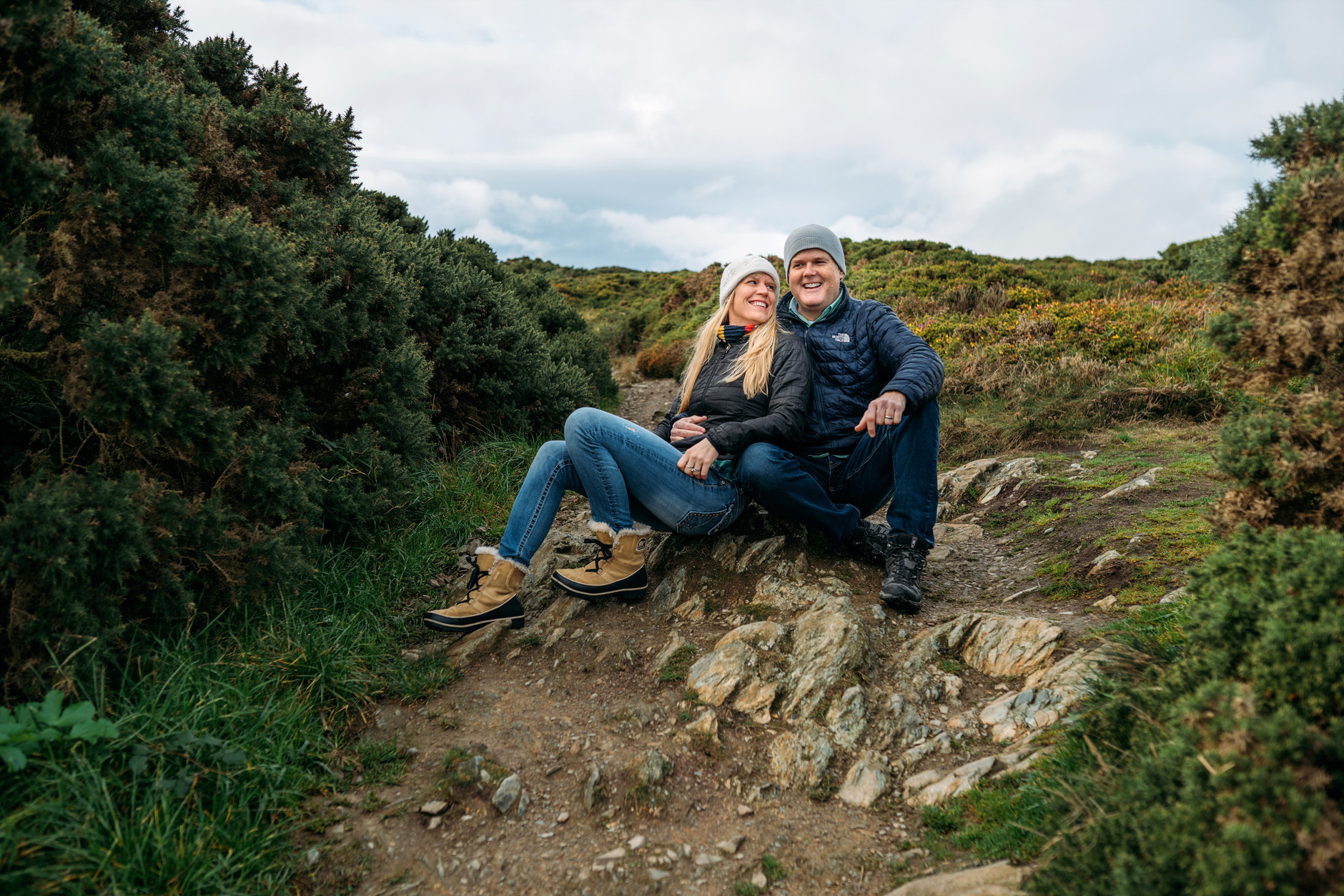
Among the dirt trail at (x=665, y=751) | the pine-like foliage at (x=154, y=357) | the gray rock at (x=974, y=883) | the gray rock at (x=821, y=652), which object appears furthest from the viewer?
the gray rock at (x=821, y=652)

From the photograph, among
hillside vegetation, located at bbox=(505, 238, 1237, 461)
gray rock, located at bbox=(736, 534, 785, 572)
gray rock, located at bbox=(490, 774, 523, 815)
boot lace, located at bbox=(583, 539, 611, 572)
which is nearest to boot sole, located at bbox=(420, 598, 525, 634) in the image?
boot lace, located at bbox=(583, 539, 611, 572)

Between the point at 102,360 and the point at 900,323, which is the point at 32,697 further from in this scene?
the point at 900,323

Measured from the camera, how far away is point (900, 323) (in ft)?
13.2

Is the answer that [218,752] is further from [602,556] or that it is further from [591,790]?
[602,556]

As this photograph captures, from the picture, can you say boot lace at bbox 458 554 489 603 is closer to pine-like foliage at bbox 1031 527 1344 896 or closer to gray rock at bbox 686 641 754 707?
gray rock at bbox 686 641 754 707

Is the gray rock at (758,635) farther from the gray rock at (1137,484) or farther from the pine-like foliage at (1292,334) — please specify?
the gray rock at (1137,484)

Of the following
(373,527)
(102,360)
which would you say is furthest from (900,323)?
(102,360)

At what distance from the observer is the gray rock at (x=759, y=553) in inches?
158

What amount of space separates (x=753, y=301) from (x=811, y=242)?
51cm

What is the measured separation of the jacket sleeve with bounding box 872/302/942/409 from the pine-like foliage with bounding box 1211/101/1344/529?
1.34 m

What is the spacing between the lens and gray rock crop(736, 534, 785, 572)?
13.1 ft

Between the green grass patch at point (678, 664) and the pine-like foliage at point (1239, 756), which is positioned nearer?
the pine-like foliage at point (1239, 756)

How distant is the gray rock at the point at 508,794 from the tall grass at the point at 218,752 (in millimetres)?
646

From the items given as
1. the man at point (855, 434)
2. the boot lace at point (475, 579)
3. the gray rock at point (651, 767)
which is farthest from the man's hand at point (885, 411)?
the boot lace at point (475, 579)
